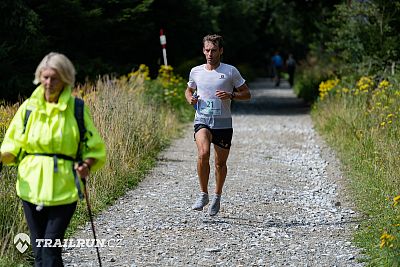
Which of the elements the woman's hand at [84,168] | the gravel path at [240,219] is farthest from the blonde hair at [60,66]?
the gravel path at [240,219]

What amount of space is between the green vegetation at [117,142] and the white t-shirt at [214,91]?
157 cm

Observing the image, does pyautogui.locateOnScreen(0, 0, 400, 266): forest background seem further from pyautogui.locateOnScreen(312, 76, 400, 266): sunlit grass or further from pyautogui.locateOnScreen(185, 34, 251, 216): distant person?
pyautogui.locateOnScreen(185, 34, 251, 216): distant person

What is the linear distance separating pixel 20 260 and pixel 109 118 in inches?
210

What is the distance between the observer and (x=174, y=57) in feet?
90.3

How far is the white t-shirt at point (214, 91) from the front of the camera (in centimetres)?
860

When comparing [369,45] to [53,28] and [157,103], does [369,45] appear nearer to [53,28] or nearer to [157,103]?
[157,103]

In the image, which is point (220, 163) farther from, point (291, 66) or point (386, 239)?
point (291, 66)

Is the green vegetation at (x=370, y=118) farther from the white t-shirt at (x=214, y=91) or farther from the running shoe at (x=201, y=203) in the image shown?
the white t-shirt at (x=214, y=91)

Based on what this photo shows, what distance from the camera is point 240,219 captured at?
8.88 meters

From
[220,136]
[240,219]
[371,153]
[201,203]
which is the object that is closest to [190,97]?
Result: [220,136]

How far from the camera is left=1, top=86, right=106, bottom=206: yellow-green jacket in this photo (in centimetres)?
529

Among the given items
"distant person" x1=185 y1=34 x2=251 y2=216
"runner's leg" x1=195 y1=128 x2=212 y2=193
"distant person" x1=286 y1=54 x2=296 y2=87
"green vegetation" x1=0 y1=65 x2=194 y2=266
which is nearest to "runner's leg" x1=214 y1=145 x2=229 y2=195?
"distant person" x1=185 y1=34 x2=251 y2=216

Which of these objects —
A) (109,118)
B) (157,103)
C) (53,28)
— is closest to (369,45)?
(157,103)

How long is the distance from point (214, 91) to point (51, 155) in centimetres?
348
